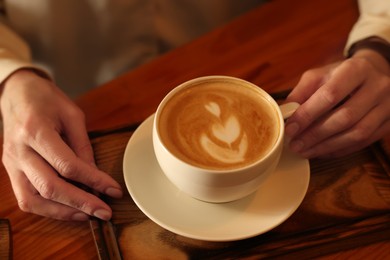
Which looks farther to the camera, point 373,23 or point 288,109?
point 373,23

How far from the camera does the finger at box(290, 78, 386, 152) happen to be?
26.8 inches

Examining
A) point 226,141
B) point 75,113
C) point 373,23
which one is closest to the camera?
point 226,141

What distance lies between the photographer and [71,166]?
0.64 meters

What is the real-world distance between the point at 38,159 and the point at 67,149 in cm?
5

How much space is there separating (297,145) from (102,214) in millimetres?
307

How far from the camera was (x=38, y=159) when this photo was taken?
0.67m

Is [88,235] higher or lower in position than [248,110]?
lower

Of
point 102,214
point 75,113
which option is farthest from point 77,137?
point 102,214

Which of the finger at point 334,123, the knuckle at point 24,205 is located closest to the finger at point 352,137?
the finger at point 334,123

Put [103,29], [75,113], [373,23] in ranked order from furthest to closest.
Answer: [103,29], [373,23], [75,113]

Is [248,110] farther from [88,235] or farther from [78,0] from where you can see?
[78,0]

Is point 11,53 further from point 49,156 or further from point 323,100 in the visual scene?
point 323,100

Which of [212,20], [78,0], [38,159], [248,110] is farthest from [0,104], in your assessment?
[212,20]

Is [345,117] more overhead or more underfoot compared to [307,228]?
more overhead
